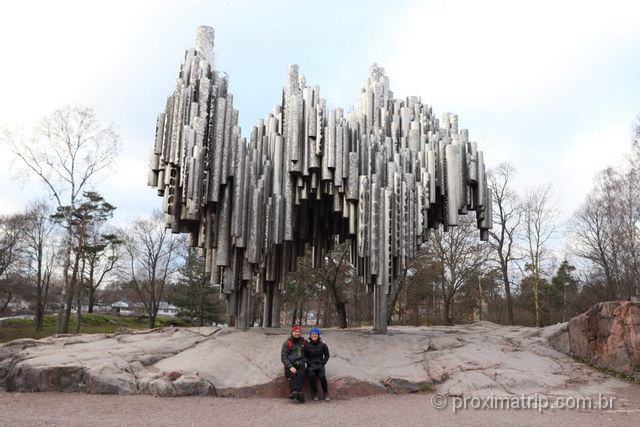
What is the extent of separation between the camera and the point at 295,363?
814 cm

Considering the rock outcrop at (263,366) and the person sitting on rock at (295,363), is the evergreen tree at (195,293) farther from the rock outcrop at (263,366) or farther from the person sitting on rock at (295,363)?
the person sitting on rock at (295,363)

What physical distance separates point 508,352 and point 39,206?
32976mm

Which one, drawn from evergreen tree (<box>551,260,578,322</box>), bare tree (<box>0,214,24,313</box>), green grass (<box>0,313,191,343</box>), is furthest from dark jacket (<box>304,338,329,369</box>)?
evergreen tree (<box>551,260,578,322</box>)

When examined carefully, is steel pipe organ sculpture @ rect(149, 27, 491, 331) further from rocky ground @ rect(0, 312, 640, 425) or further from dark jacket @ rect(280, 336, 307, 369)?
dark jacket @ rect(280, 336, 307, 369)

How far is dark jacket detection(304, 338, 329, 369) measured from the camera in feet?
27.0

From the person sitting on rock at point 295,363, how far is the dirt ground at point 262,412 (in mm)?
249

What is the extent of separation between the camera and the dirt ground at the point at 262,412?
20.2 feet

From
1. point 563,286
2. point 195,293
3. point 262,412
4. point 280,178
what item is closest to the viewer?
point 262,412

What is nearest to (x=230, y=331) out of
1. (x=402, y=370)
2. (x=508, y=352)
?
(x=402, y=370)

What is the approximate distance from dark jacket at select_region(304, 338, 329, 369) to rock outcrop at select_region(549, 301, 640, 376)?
666 cm

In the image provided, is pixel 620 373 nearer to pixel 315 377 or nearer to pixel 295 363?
pixel 315 377

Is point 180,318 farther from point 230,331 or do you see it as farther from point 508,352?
point 508,352

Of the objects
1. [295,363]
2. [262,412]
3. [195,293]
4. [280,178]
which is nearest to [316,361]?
[295,363]

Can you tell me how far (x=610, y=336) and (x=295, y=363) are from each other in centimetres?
760
